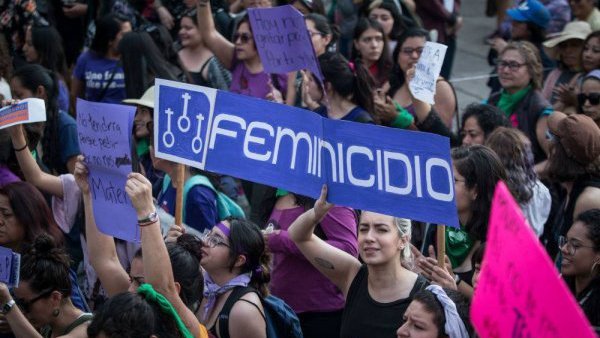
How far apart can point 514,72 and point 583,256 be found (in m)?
3.23

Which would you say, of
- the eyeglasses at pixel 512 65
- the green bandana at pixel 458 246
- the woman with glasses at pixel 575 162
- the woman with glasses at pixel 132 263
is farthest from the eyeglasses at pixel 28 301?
the eyeglasses at pixel 512 65

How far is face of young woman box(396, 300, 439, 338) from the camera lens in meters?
4.38

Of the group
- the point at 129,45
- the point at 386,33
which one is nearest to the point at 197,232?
the point at 129,45

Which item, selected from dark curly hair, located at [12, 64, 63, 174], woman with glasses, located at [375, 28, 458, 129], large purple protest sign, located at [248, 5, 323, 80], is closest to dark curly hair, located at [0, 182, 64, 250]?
dark curly hair, located at [12, 64, 63, 174]

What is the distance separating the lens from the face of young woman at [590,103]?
7.33 meters

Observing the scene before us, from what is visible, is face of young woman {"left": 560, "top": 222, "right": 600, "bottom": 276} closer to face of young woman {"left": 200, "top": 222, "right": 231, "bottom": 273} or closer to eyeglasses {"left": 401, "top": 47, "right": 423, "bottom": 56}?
face of young woman {"left": 200, "top": 222, "right": 231, "bottom": 273}

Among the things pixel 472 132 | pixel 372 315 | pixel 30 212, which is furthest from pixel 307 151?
pixel 472 132

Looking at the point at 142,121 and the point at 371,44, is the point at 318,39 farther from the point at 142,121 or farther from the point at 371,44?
the point at 142,121

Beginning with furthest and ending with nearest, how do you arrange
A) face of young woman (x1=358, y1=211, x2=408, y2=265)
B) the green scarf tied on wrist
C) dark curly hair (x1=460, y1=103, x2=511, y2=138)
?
dark curly hair (x1=460, y1=103, x2=511, y2=138), face of young woman (x1=358, y1=211, x2=408, y2=265), the green scarf tied on wrist

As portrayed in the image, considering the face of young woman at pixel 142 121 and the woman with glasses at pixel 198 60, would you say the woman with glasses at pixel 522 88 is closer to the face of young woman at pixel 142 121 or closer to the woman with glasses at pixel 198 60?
the woman with glasses at pixel 198 60

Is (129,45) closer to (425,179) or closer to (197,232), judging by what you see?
(197,232)

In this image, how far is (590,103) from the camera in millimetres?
7387

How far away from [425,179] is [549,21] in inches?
231

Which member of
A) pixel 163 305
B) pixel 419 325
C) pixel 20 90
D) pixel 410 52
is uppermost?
pixel 163 305
